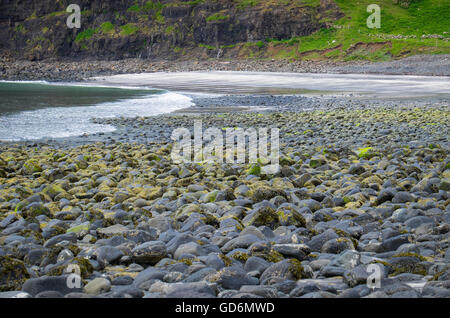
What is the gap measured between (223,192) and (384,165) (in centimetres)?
278

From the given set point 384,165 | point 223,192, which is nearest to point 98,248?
point 223,192

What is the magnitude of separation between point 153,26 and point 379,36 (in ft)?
141

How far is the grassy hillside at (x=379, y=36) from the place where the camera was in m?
61.1

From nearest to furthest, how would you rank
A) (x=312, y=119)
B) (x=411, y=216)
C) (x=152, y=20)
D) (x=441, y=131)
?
1. (x=411, y=216)
2. (x=441, y=131)
3. (x=312, y=119)
4. (x=152, y=20)

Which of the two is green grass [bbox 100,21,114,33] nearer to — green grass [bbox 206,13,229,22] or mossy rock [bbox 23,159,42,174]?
green grass [bbox 206,13,229,22]

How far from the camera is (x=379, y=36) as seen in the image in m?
68.3

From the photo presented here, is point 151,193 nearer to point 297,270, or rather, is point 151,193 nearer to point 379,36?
point 297,270

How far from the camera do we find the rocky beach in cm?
299

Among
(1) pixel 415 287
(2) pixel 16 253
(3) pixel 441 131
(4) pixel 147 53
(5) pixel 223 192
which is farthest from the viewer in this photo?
(4) pixel 147 53

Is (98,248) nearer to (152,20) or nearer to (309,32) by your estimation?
(309,32)

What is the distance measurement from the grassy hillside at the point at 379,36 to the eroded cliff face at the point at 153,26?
3.06m

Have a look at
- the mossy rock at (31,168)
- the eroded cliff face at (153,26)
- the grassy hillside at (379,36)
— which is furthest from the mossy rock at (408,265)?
the eroded cliff face at (153,26)

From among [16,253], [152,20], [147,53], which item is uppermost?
[152,20]

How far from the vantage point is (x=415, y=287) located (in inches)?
112
